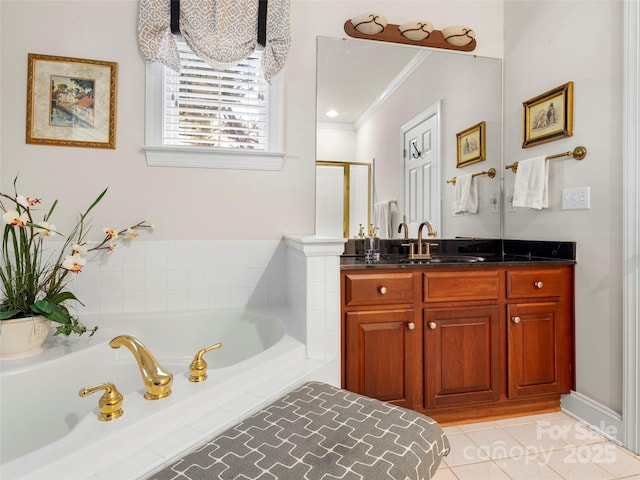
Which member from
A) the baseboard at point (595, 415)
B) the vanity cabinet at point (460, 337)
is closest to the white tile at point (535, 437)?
the vanity cabinet at point (460, 337)

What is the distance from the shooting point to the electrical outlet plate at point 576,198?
1874 mm

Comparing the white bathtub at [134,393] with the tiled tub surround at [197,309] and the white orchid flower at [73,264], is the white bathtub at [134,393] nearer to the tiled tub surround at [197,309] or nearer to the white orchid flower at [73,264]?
the tiled tub surround at [197,309]

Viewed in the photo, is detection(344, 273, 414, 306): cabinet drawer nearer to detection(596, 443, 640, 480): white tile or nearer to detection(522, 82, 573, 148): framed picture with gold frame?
detection(596, 443, 640, 480): white tile

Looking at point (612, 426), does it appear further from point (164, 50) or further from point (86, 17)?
point (86, 17)

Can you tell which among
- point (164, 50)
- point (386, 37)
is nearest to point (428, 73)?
point (386, 37)

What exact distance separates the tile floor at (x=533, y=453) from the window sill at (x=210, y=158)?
1.76m

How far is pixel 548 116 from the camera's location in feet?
6.97

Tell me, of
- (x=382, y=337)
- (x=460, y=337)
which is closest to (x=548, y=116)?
(x=460, y=337)

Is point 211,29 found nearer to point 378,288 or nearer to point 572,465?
point 378,288

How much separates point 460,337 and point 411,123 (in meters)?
1.39

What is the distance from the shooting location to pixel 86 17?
200 cm

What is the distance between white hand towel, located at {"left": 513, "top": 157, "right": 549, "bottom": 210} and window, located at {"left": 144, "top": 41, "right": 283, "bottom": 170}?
4.82ft

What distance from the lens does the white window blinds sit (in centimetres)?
214

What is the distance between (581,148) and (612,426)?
4.52 ft
